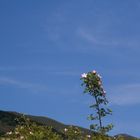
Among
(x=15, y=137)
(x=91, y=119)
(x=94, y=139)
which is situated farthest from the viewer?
(x=15, y=137)

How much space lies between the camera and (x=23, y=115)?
3206 centimetres

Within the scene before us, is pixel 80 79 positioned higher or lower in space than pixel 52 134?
higher

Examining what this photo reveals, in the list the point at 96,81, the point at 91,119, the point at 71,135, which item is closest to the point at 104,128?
the point at 91,119

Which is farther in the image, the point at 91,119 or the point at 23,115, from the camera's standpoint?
the point at 23,115

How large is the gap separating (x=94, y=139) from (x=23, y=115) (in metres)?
7.03

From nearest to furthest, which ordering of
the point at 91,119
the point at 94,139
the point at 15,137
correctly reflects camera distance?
the point at 94,139
the point at 91,119
the point at 15,137

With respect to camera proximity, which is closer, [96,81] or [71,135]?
[96,81]

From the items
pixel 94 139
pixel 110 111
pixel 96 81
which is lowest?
pixel 94 139

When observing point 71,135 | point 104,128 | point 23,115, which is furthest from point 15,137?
point 104,128

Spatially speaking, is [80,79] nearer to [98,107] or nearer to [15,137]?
[98,107]

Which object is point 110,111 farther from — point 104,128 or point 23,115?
point 23,115

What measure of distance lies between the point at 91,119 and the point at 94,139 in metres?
2.01

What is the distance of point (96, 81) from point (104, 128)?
2.72 metres

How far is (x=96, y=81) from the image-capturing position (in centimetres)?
2911
